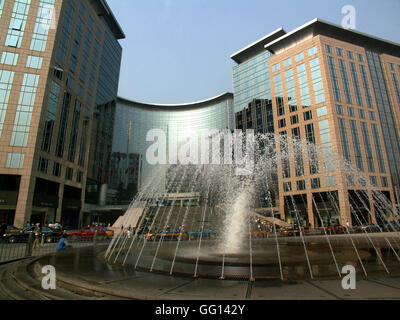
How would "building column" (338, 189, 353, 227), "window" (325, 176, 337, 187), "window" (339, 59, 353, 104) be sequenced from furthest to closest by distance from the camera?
"window" (339, 59, 353, 104) < "window" (325, 176, 337, 187) < "building column" (338, 189, 353, 227)

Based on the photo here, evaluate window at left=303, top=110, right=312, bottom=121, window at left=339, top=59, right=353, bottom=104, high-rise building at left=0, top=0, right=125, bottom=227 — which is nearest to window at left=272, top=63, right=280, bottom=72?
window at left=339, top=59, right=353, bottom=104

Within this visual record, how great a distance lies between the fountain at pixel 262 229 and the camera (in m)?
7.94

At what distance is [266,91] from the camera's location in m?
62.1

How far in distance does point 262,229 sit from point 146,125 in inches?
3912

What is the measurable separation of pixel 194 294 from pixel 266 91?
208 ft

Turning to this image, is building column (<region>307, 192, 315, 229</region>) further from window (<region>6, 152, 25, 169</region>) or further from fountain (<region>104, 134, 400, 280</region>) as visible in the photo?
window (<region>6, 152, 25, 169</region>)

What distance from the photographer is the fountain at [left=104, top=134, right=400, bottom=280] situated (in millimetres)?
7938

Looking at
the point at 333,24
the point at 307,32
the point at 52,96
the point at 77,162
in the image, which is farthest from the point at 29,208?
the point at 333,24

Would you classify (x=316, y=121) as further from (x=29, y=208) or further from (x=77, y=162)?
(x=29, y=208)

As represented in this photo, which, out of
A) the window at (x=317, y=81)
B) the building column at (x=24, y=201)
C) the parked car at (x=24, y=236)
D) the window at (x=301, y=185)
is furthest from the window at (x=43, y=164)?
the window at (x=317, y=81)

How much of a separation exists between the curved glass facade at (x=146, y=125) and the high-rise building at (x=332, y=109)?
4425 centimetres

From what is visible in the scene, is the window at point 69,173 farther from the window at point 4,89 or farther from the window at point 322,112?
the window at point 322,112

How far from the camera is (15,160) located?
35.5m

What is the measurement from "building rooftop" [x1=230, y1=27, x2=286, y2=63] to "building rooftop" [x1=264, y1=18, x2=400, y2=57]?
263 inches
